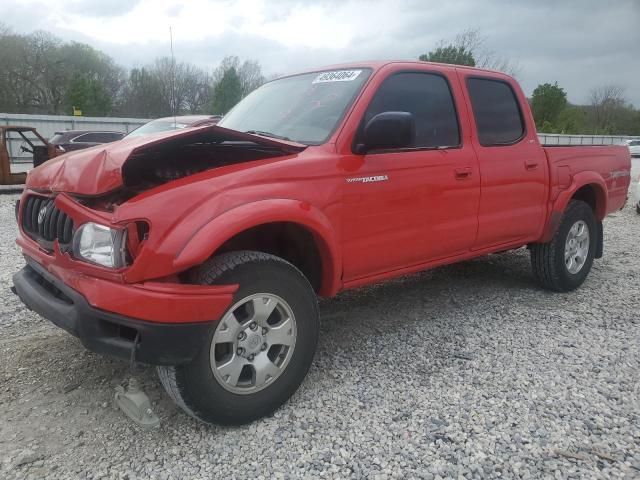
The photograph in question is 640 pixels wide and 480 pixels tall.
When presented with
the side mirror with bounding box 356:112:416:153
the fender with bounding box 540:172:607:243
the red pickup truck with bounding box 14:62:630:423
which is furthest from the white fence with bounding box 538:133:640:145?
the side mirror with bounding box 356:112:416:153

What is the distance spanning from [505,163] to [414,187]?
1136 mm

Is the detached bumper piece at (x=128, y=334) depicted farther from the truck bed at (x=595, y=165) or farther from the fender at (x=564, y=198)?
the truck bed at (x=595, y=165)

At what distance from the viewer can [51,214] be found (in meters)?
2.61

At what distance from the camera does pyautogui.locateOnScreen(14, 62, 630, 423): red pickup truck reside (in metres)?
2.26

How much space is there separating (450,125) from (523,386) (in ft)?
6.14

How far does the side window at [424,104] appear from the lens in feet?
10.9

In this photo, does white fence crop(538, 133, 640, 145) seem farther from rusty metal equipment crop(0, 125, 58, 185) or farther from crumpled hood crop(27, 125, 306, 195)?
rusty metal equipment crop(0, 125, 58, 185)

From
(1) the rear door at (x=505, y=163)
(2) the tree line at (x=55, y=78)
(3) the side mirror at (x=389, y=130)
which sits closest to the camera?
(3) the side mirror at (x=389, y=130)

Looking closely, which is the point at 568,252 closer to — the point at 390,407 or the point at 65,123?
the point at 390,407

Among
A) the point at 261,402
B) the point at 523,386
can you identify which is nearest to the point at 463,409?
the point at 523,386

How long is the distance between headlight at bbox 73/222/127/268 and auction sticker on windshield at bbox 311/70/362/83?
6.03ft

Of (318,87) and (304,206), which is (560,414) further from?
(318,87)

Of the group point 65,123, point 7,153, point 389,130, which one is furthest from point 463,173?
point 65,123

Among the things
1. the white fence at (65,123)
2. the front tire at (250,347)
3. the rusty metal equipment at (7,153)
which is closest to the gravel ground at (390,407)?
the front tire at (250,347)
